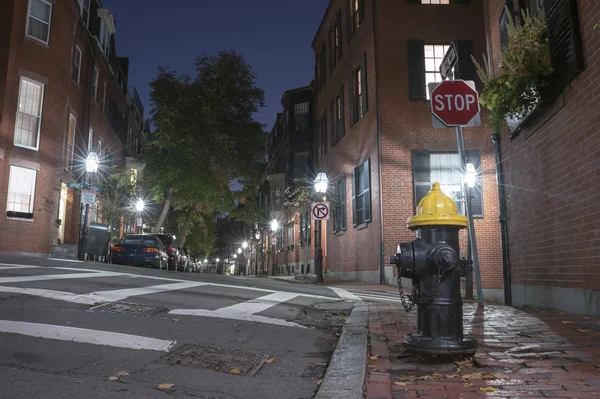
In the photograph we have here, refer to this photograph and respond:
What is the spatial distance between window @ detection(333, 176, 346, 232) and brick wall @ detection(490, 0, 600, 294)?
1275 cm

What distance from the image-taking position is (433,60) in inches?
692

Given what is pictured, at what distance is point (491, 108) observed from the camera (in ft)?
25.2

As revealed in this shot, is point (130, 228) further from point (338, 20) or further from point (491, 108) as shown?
point (491, 108)

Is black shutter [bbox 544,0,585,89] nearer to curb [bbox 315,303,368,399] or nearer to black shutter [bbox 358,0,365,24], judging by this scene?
curb [bbox 315,303,368,399]

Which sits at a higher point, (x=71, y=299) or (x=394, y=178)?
(x=394, y=178)

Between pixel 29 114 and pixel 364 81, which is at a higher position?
pixel 364 81

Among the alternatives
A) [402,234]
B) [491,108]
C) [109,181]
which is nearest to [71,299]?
[491,108]

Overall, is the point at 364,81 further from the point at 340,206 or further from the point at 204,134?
the point at 204,134

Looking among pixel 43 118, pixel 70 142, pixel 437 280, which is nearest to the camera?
pixel 437 280

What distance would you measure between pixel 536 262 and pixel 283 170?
35650 millimetres

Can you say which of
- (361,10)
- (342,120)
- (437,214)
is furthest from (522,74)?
(342,120)

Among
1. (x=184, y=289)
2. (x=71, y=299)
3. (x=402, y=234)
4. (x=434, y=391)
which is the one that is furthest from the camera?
(x=402, y=234)

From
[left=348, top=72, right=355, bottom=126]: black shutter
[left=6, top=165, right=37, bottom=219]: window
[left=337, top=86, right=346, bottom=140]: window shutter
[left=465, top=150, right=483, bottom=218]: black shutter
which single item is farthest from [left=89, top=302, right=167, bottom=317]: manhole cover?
[left=337, top=86, right=346, bottom=140]: window shutter

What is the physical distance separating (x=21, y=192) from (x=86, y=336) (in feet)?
58.2
